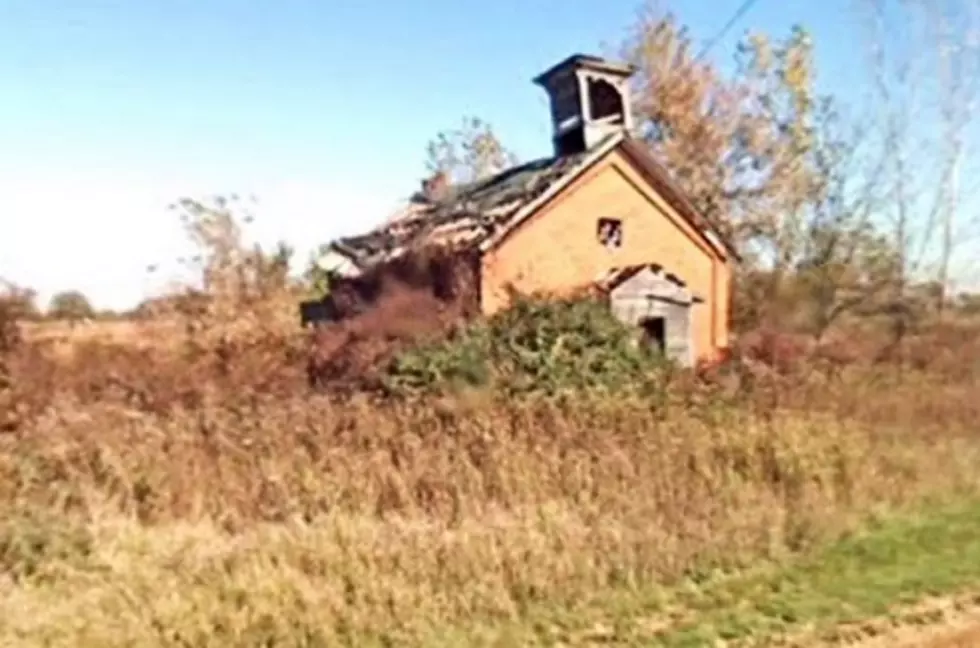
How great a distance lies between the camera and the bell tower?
79.0ft

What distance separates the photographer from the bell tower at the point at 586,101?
24078 millimetres

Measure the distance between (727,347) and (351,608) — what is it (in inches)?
800

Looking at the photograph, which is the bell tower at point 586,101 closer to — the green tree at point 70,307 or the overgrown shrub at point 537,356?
the overgrown shrub at point 537,356

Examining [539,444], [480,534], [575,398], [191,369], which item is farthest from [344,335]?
[480,534]

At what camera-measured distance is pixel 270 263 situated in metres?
24.9

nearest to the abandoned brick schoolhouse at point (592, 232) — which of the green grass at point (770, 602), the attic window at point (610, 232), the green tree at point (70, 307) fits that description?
the attic window at point (610, 232)

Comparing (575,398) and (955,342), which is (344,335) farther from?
(955,342)

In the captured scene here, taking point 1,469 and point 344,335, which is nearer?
point 1,469

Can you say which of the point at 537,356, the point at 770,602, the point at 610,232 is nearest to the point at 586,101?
the point at 610,232

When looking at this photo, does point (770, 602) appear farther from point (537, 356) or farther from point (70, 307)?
point (70, 307)

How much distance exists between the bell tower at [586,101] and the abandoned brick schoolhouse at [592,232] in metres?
0.03

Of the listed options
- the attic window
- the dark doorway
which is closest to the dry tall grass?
the dark doorway

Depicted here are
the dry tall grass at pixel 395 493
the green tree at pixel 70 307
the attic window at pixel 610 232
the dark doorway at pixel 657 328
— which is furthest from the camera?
the attic window at pixel 610 232

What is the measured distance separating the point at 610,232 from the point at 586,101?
3615 millimetres
